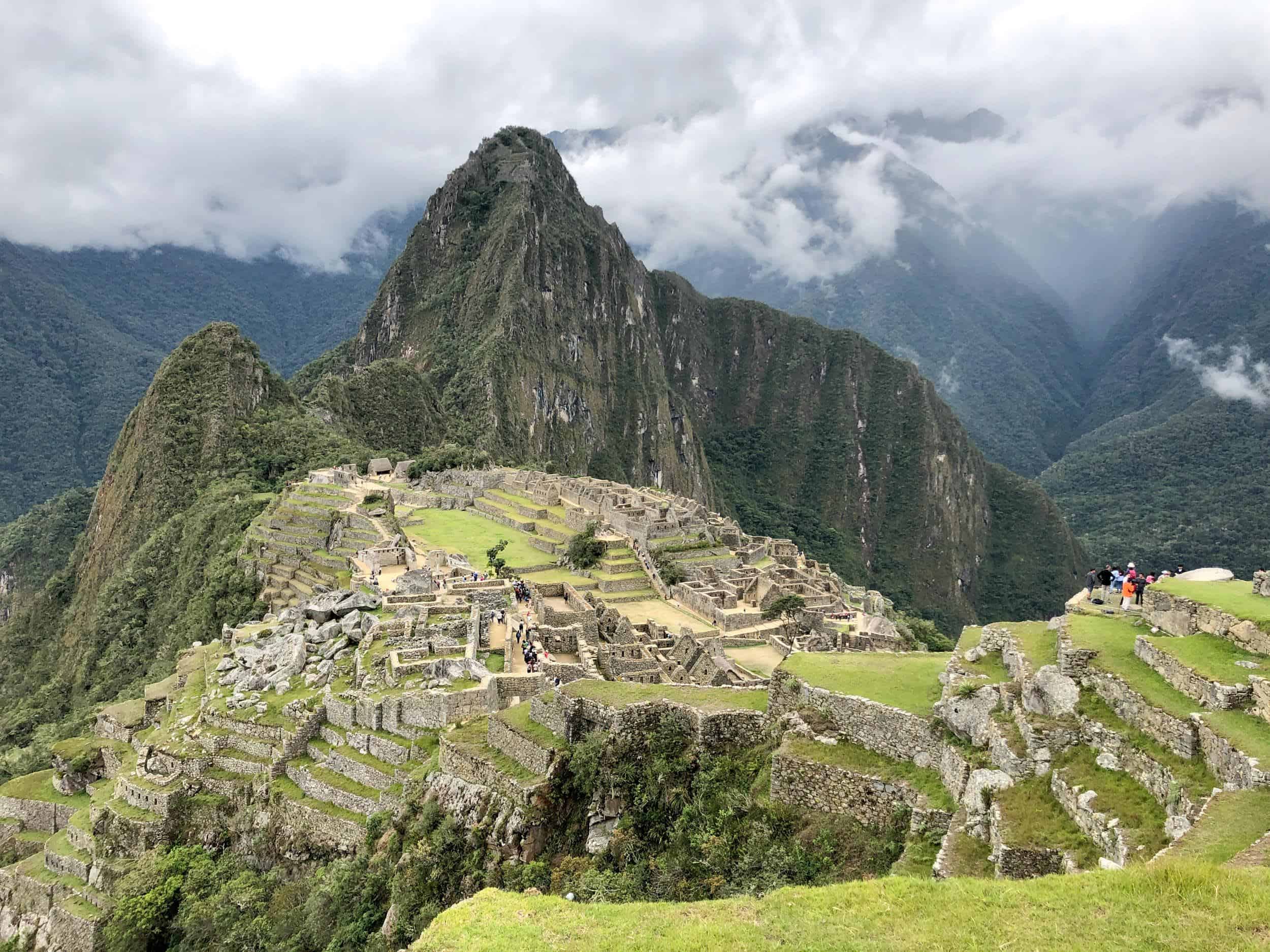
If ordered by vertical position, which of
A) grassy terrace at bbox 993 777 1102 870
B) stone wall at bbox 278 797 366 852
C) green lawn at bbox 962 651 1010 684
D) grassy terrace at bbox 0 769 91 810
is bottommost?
grassy terrace at bbox 0 769 91 810

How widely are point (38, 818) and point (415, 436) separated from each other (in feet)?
312

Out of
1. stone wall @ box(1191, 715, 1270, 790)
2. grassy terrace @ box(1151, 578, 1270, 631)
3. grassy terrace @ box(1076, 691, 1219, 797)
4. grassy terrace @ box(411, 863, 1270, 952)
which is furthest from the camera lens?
grassy terrace @ box(1151, 578, 1270, 631)

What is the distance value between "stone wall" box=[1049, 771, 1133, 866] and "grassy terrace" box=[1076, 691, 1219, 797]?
73cm

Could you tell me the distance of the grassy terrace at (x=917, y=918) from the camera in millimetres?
6062

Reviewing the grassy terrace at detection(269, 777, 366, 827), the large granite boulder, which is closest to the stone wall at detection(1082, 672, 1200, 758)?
the grassy terrace at detection(269, 777, 366, 827)

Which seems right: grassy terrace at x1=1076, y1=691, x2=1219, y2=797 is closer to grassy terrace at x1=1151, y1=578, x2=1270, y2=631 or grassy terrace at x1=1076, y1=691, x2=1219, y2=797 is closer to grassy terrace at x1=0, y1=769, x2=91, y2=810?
grassy terrace at x1=1151, y1=578, x2=1270, y2=631

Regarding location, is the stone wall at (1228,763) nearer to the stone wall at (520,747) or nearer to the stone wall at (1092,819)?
the stone wall at (1092,819)

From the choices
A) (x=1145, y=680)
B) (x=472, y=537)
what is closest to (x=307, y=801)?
(x=1145, y=680)

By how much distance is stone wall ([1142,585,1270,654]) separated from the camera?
9.49 metres

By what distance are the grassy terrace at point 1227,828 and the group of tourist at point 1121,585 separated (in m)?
4.65

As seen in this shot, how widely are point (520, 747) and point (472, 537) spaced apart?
133 ft

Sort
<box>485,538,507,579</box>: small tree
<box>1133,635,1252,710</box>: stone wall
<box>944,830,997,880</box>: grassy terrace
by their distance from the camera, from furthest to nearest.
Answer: <box>485,538,507,579</box>: small tree
<box>1133,635,1252,710</box>: stone wall
<box>944,830,997,880</box>: grassy terrace

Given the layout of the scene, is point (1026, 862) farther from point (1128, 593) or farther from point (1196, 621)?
point (1128, 593)

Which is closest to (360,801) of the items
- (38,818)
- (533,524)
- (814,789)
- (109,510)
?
(814,789)
